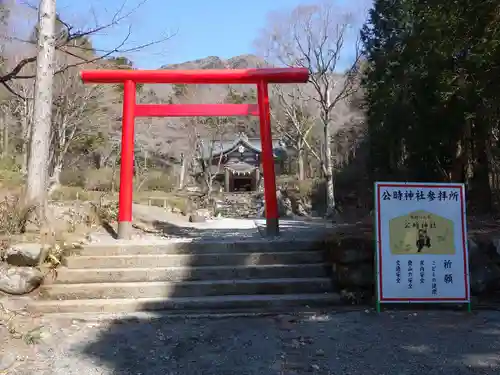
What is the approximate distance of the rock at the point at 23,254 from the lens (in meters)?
4.74

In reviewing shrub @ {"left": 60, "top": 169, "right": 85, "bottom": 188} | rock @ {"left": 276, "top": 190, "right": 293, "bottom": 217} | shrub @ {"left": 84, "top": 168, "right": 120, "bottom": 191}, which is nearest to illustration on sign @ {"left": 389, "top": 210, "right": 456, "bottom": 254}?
rock @ {"left": 276, "top": 190, "right": 293, "bottom": 217}

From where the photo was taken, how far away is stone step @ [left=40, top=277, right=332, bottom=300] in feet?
15.7

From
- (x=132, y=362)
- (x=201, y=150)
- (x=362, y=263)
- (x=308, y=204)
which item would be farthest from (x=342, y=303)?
(x=201, y=150)

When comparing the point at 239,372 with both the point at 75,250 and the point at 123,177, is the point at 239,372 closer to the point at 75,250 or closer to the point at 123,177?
the point at 75,250

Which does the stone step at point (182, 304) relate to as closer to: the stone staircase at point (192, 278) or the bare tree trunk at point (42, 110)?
the stone staircase at point (192, 278)

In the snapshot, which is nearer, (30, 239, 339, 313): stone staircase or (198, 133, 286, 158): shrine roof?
(30, 239, 339, 313): stone staircase

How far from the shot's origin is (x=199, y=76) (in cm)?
709

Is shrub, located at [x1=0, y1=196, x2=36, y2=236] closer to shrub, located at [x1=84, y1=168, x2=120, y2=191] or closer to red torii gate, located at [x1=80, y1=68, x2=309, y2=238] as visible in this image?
red torii gate, located at [x1=80, y1=68, x2=309, y2=238]

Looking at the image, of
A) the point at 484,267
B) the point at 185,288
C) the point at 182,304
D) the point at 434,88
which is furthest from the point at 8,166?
the point at 484,267

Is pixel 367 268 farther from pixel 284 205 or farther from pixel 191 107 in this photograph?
pixel 284 205

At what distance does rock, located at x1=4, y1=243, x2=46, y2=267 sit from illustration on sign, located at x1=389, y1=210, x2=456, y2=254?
3619mm

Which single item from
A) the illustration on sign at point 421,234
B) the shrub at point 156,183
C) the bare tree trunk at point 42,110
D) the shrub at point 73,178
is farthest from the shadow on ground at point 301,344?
the shrub at point 156,183

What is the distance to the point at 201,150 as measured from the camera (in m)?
28.1

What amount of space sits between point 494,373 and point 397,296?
141 centimetres
